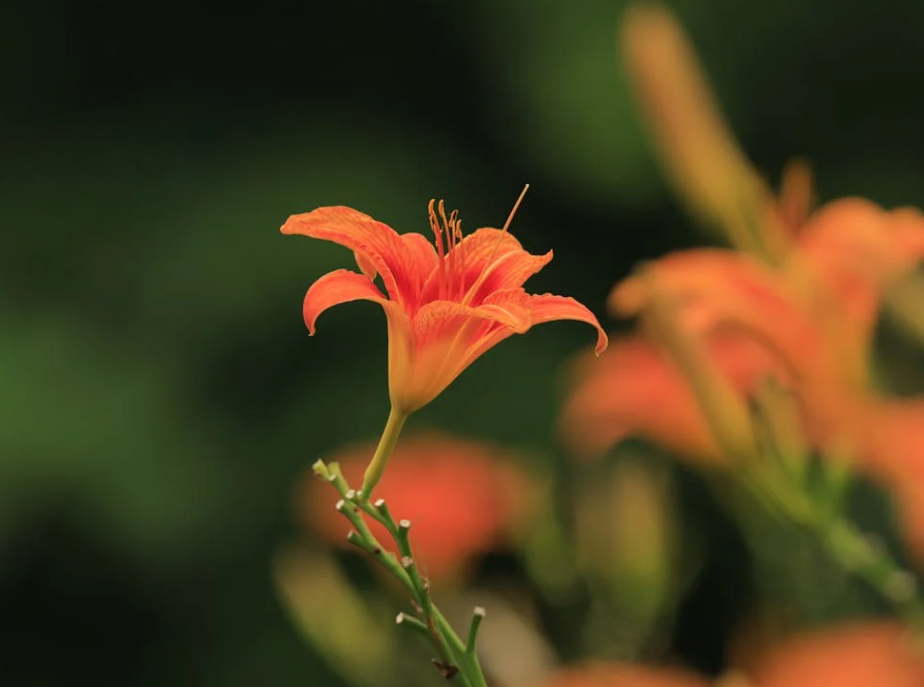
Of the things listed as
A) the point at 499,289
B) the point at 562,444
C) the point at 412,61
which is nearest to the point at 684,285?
the point at 499,289

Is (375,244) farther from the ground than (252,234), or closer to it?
closer to it

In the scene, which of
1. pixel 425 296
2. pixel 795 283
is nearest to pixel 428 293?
pixel 425 296

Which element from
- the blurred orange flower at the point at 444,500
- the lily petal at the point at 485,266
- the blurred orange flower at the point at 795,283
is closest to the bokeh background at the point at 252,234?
the blurred orange flower at the point at 444,500

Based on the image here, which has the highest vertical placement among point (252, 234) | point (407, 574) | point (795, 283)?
point (252, 234)

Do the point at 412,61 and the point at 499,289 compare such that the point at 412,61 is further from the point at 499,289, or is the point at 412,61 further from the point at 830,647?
the point at 499,289

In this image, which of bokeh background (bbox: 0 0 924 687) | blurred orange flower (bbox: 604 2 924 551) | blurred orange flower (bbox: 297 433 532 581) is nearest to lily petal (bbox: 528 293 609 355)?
blurred orange flower (bbox: 604 2 924 551)

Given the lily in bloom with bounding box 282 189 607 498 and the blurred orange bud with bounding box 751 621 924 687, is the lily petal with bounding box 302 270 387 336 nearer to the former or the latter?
the lily in bloom with bounding box 282 189 607 498

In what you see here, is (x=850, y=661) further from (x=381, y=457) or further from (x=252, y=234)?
(x=252, y=234)
